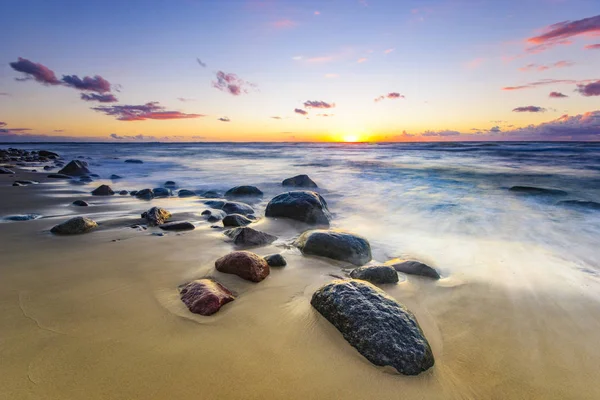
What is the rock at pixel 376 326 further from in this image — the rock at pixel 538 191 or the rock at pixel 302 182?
the rock at pixel 538 191

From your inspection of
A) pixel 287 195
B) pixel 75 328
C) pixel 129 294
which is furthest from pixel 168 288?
pixel 287 195

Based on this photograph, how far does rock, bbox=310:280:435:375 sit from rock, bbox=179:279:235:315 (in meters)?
0.80

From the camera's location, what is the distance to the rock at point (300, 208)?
5.98m

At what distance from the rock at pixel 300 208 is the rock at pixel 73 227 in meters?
3.03

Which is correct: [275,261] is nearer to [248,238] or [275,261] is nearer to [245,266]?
[245,266]

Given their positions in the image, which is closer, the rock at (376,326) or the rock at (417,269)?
the rock at (376,326)

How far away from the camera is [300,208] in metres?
6.01

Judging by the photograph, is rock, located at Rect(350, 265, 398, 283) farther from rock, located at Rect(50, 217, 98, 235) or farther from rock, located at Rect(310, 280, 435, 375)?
rock, located at Rect(50, 217, 98, 235)

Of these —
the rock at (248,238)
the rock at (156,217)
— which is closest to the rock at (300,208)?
the rock at (248,238)

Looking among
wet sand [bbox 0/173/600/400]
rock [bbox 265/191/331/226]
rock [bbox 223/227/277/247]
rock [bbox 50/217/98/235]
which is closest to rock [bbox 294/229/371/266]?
wet sand [bbox 0/173/600/400]

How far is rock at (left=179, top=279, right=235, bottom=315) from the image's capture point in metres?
2.48

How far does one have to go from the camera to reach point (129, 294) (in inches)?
108

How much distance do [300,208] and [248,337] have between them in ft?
12.8

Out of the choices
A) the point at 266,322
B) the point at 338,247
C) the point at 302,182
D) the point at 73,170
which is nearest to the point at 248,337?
the point at 266,322
